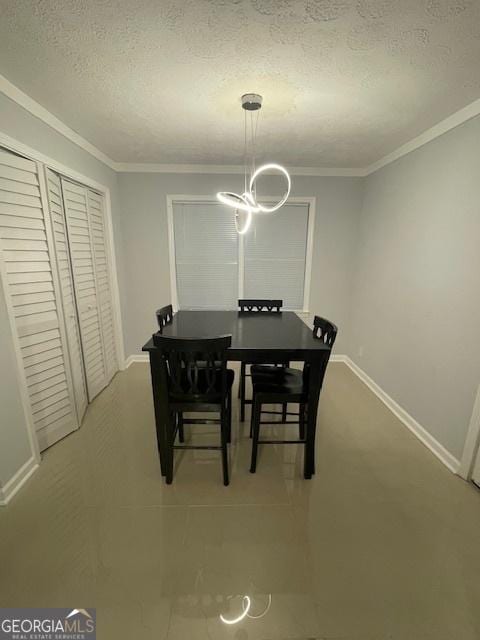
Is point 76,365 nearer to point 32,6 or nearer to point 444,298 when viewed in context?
point 32,6

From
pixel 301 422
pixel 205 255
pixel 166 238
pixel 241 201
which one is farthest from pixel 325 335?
pixel 166 238

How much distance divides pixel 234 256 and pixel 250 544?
2.82m

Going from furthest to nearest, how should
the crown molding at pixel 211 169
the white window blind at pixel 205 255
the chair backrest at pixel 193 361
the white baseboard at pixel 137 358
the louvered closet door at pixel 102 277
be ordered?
the white baseboard at pixel 137 358 < the white window blind at pixel 205 255 < the crown molding at pixel 211 169 < the louvered closet door at pixel 102 277 < the chair backrest at pixel 193 361

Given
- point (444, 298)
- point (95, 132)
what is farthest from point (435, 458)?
point (95, 132)

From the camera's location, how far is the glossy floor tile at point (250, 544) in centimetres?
109

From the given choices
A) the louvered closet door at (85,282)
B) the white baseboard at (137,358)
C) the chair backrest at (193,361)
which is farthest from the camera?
Answer: the white baseboard at (137,358)

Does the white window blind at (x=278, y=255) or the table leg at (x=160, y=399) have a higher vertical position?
the white window blind at (x=278, y=255)

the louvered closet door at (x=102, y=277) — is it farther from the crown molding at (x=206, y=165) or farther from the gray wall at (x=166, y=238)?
the crown molding at (x=206, y=165)

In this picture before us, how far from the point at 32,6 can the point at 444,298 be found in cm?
275

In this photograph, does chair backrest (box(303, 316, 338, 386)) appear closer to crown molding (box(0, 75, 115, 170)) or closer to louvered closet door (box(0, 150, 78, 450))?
louvered closet door (box(0, 150, 78, 450))

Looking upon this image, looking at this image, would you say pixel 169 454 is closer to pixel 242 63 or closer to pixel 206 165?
pixel 242 63

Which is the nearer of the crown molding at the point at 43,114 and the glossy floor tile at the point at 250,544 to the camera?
the glossy floor tile at the point at 250,544

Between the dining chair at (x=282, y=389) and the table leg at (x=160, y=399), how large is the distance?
1.87ft

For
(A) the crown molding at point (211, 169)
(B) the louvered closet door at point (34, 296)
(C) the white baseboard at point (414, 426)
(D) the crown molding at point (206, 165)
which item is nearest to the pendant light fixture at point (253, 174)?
(A) the crown molding at point (211, 169)
